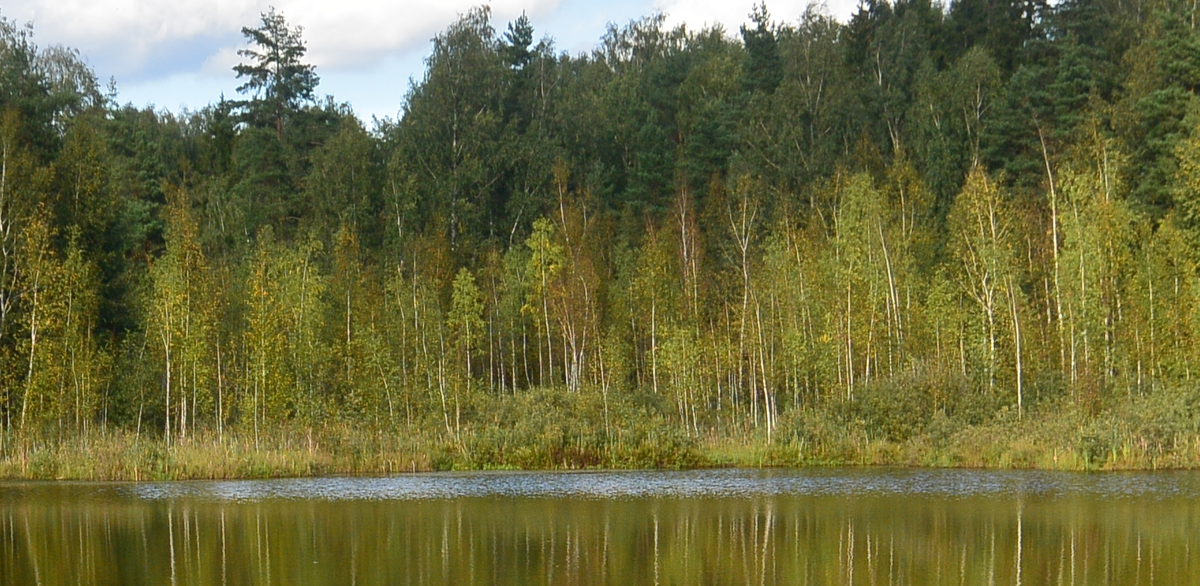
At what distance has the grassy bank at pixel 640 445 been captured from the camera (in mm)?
32500

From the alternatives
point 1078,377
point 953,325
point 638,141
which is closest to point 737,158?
point 638,141

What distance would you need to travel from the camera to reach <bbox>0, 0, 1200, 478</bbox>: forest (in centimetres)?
3662

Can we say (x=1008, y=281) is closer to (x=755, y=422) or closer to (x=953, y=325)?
(x=953, y=325)

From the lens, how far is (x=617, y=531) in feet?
74.1

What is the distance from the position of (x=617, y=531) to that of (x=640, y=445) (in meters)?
13.4

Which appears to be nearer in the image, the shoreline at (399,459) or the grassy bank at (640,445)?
the grassy bank at (640,445)

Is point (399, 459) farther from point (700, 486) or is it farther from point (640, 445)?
point (700, 486)

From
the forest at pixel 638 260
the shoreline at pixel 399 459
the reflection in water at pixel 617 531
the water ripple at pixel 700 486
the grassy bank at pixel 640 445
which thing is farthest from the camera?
the forest at pixel 638 260

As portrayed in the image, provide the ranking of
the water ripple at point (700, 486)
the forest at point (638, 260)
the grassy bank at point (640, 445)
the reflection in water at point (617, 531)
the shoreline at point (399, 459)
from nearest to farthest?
1. the reflection in water at point (617, 531)
2. the water ripple at point (700, 486)
3. the grassy bank at point (640, 445)
4. the shoreline at point (399, 459)
5. the forest at point (638, 260)

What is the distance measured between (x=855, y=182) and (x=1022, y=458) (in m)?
16.7

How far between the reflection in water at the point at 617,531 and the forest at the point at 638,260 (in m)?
5.31

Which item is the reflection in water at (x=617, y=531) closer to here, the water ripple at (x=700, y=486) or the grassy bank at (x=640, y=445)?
the water ripple at (x=700, y=486)

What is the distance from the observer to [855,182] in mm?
47812

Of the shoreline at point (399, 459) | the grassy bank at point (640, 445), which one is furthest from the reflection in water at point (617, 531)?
the grassy bank at point (640, 445)
